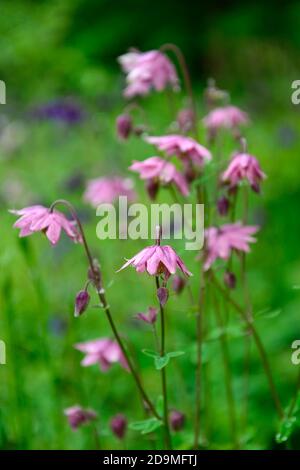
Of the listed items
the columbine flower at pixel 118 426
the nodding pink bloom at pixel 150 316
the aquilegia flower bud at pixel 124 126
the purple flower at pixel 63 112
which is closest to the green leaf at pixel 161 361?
the nodding pink bloom at pixel 150 316

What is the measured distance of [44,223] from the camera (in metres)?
1.18

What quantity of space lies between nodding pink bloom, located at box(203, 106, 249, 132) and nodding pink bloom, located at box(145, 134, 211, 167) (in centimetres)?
25

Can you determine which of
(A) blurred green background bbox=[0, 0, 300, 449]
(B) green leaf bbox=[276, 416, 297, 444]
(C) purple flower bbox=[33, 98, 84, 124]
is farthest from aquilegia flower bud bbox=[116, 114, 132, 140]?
(C) purple flower bbox=[33, 98, 84, 124]

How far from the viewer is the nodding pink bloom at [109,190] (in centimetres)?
183

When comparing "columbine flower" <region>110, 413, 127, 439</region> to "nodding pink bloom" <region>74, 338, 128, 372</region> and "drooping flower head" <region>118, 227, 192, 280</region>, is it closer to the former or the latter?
"nodding pink bloom" <region>74, 338, 128, 372</region>

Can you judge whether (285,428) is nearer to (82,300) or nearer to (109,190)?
(82,300)

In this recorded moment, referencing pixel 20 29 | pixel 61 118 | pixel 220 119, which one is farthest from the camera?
pixel 20 29

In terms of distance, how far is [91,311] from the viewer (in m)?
2.85

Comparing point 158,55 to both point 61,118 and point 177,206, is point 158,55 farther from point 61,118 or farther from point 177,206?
point 61,118

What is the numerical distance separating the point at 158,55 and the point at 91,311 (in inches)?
58.6

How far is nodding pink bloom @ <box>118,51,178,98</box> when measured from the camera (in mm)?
1538

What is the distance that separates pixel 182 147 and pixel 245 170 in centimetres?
13

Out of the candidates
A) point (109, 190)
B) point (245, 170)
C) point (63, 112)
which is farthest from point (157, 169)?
point (63, 112)

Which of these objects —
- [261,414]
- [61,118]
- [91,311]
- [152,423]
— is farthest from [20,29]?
[152,423]
